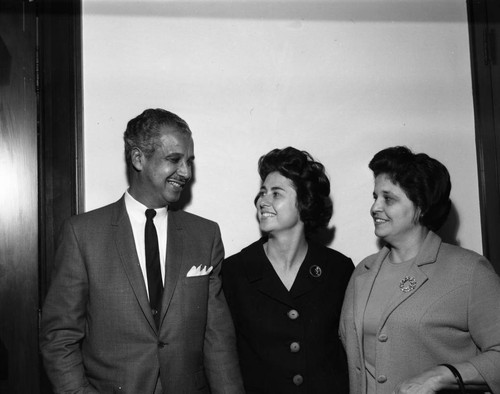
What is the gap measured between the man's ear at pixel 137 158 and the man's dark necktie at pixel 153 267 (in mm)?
227

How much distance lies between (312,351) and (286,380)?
0.56 ft

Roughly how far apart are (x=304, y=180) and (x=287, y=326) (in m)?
0.72

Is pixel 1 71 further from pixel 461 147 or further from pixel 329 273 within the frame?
pixel 461 147

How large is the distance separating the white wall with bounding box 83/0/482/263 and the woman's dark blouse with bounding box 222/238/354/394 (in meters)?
0.52

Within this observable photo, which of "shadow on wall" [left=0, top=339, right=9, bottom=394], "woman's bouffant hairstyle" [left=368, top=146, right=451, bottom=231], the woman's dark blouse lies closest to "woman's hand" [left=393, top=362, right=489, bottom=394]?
the woman's dark blouse

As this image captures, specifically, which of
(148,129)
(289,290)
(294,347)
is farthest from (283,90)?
(294,347)

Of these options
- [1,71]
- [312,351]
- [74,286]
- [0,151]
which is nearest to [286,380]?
[312,351]

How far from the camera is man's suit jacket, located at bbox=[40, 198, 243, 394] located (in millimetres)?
2236

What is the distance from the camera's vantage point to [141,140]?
254 centimetres

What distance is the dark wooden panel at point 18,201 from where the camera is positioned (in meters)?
2.37

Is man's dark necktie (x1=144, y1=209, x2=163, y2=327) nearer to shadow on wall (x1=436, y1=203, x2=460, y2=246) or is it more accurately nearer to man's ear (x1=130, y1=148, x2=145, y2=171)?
man's ear (x1=130, y1=148, x2=145, y2=171)

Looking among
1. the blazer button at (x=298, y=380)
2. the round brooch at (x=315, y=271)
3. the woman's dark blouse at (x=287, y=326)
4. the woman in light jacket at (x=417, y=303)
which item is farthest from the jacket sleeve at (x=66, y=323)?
the woman in light jacket at (x=417, y=303)

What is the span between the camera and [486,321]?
6.98 ft

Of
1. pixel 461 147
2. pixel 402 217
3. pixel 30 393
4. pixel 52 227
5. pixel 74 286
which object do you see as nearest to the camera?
Answer: pixel 74 286
